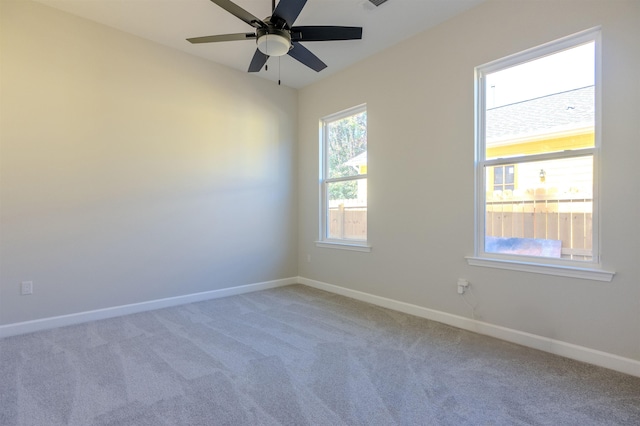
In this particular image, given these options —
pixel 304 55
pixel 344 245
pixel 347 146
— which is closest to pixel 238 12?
pixel 304 55

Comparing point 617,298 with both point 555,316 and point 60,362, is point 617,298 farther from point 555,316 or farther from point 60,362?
point 60,362

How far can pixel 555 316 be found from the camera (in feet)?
8.21

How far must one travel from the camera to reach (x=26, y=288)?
2.97m

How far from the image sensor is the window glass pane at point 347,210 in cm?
419

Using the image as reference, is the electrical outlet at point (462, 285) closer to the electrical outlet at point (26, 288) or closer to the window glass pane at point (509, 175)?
the window glass pane at point (509, 175)

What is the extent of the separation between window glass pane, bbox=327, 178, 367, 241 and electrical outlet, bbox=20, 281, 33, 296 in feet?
11.0

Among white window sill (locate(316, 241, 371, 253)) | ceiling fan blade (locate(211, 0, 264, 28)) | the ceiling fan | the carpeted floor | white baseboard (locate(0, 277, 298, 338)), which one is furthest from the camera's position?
white window sill (locate(316, 241, 371, 253))

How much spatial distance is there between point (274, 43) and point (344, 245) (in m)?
2.66

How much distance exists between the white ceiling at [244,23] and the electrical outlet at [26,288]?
105 inches

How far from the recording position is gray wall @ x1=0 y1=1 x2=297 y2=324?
295 centimetres

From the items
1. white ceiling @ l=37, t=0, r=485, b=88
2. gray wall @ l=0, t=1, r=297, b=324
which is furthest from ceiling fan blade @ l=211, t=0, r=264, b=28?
gray wall @ l=0, t=1, r=297, b=324

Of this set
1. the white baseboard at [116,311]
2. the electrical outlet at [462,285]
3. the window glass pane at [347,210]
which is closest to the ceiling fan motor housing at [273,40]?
the window glass pane at [347,210]

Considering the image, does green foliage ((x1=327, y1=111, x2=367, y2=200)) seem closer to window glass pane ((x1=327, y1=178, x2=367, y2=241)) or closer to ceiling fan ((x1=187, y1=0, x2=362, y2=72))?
window glass pane ((x1=327, y1=178, x2=367, y2=241))

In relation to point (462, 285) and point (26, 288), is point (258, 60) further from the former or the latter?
point (26, 288)
